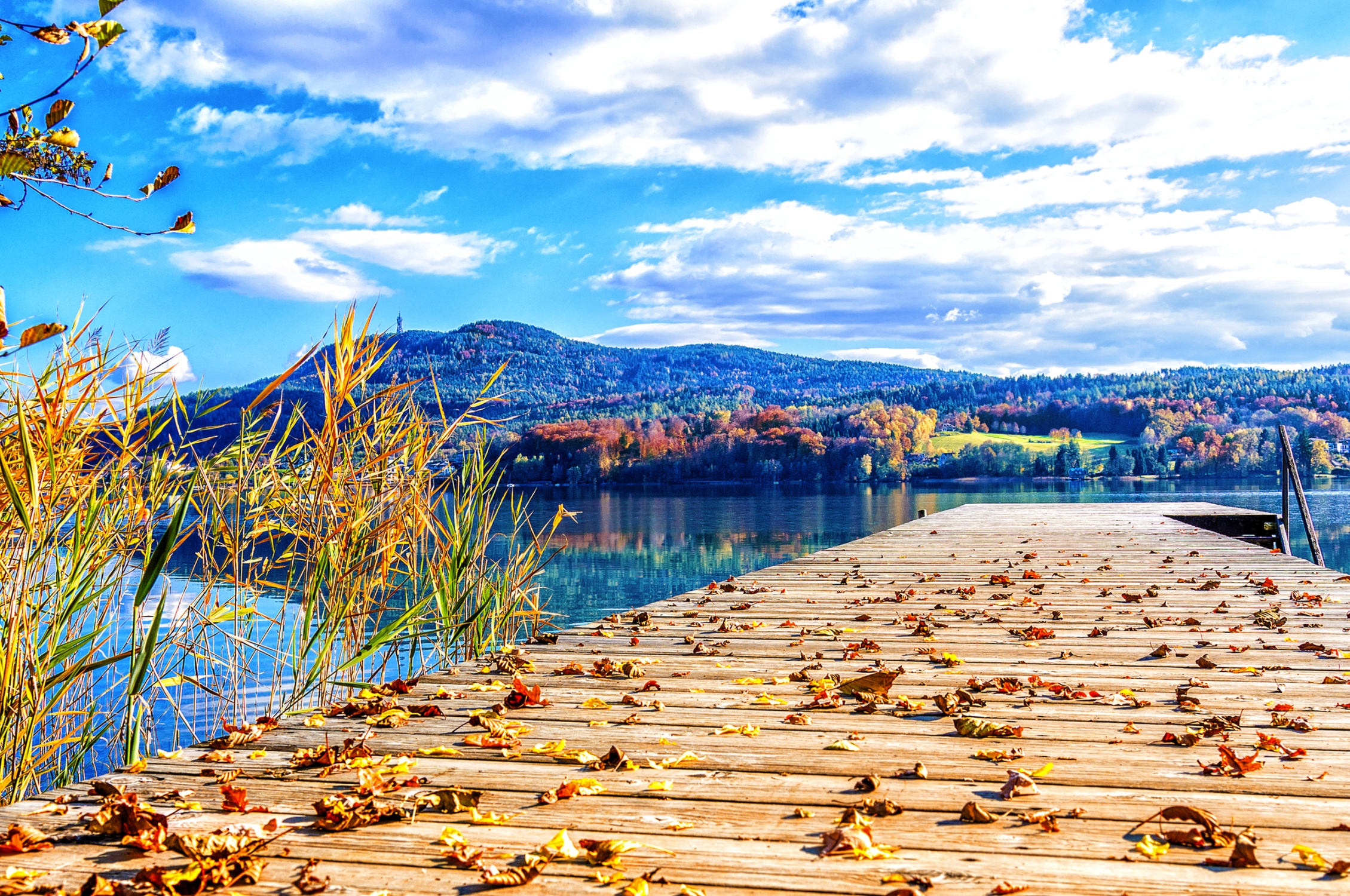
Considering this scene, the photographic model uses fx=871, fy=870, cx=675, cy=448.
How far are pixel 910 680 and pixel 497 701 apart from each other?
1.38 meters

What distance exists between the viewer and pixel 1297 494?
34.3 feet

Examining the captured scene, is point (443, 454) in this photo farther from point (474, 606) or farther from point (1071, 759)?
point (1071, 759)

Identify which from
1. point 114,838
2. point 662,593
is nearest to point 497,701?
point 114,838

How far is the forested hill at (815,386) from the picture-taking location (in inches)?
2418

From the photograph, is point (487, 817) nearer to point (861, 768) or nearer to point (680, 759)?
point (680, 759)

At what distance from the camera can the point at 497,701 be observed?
2.74 metres

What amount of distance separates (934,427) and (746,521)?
44407mm

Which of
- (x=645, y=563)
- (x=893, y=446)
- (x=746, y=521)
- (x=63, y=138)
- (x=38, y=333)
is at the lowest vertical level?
(x=645, y=563)

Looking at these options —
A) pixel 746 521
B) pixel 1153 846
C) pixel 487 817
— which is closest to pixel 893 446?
pixel 746 521

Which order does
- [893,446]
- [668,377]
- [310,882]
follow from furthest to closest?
[668,377] < [893,446] < [310,882]

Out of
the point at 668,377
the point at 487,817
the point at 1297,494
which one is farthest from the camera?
the point at 668,377

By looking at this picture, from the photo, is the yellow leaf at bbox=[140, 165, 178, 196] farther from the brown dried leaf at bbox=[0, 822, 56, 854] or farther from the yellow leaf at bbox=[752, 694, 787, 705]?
the yellow leaf at bbox=[752, 694, 787, 705]

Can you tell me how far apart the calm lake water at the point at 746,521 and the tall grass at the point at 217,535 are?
9.52 ft

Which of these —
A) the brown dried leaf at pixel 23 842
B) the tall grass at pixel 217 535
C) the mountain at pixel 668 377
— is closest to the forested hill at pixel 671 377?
the mountain at pixel 668 377
